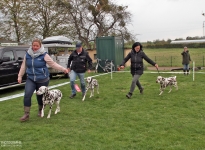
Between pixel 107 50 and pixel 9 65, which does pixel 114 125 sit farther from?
pixel 107 50

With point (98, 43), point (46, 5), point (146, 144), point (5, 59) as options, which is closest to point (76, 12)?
point (46, 5)

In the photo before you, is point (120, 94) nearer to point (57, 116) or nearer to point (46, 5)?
point (57, 116)

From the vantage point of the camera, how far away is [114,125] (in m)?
5.29

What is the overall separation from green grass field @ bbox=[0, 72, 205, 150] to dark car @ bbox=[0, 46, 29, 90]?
5.75ft

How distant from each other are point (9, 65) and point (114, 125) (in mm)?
6195

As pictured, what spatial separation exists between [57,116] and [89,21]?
2066cm

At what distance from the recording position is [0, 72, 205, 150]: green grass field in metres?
4.30

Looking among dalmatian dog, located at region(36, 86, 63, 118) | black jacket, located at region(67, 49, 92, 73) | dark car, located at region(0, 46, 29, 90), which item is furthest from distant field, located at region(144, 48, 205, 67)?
dalmatian dog, located at region(36, 86, 63, 118)

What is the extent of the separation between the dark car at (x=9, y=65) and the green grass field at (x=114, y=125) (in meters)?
1.75

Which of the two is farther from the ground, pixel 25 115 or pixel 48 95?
pixel 48 95

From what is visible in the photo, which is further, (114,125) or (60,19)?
(60,19)

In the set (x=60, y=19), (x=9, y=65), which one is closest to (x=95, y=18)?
(x=60, y=19)

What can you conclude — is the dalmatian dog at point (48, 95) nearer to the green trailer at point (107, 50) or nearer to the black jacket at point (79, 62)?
the black jacket at point (79, 62)

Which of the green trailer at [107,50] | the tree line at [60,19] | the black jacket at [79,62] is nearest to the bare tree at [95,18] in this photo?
the tree line at [60,19]
